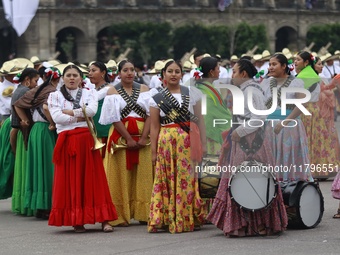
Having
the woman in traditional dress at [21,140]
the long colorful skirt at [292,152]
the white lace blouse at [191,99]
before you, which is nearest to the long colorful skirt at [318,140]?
the long colorful skirt at [292,152]

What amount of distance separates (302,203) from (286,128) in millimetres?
1027

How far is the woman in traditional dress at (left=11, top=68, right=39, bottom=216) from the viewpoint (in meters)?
13.5

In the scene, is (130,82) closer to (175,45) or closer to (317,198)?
(317,198)

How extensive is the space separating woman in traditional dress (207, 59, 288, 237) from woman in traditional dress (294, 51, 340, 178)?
37.4 inches

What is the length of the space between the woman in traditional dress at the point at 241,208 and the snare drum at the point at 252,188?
0.05 metres

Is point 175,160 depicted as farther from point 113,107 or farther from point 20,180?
point 20,180

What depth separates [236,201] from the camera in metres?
11.1

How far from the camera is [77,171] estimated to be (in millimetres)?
11797

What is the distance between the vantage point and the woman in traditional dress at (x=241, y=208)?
438 inches

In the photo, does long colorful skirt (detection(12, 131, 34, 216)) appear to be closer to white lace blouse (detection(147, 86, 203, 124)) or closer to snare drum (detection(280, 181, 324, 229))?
white lace blouse (detection(147, 86, 203, 124))

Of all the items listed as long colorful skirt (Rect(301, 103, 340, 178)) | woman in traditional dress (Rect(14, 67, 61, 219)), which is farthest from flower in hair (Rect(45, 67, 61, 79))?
long colorful skirt (Rect(301, 103, 340, 178))

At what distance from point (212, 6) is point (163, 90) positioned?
56.0 meters

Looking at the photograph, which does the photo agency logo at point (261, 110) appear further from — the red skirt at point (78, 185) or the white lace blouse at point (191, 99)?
the red skirt at point (78, 185)

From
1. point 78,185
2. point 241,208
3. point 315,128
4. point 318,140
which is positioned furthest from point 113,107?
point 315,128
